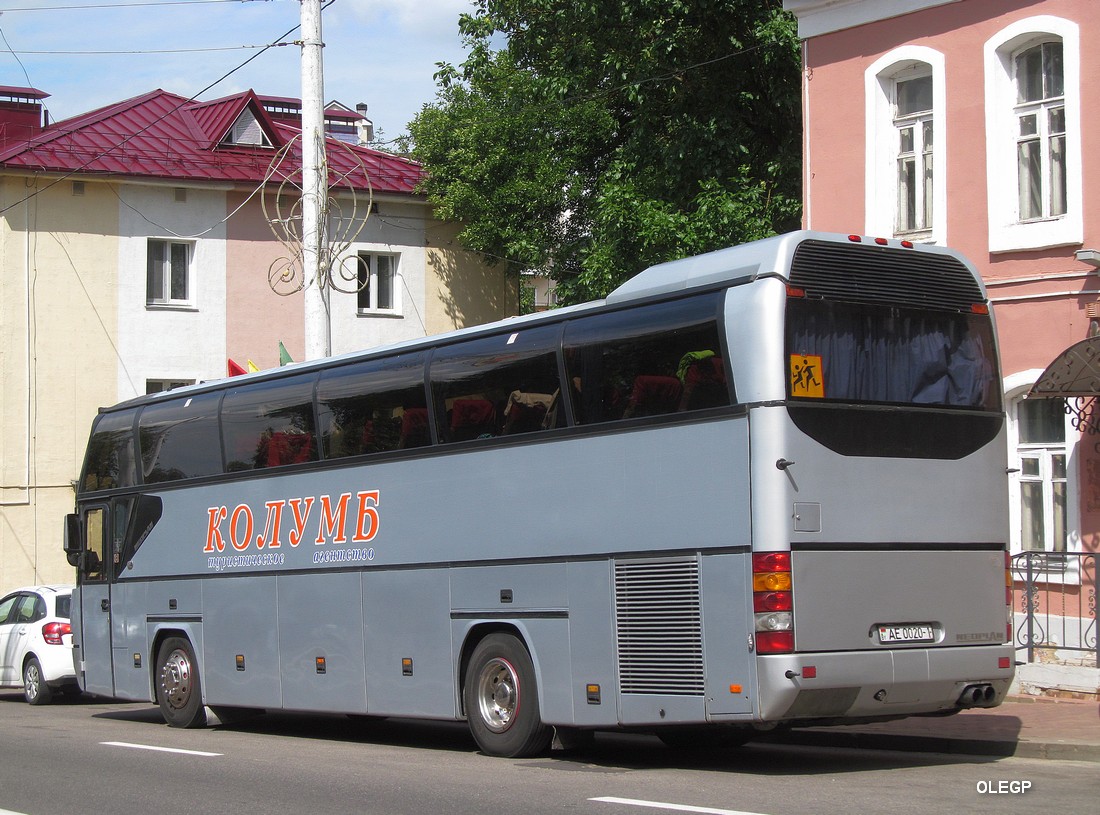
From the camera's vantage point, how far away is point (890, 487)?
10375mm

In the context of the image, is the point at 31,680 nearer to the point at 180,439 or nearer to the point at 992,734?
the point at 180,439

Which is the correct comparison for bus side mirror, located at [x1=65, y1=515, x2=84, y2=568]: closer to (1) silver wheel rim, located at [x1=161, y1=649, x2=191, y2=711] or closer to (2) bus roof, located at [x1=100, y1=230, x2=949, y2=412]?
(1) silver wheel rim, located at [x1=161, y1=649, x2=191, y2=711]

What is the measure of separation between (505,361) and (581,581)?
2000 mm

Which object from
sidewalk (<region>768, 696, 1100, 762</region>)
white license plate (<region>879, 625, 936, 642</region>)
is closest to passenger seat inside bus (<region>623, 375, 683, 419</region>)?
white license plate (<region>879, 625, 936, 642</region>)

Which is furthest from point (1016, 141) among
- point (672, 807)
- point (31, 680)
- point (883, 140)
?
point (31, 680)

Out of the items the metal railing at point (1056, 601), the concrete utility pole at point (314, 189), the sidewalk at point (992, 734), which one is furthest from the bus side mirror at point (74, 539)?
the metal railing at point (1056, 601)

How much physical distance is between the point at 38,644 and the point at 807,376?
47.1 ft

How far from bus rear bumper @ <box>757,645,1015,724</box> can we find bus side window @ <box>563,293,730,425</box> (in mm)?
1877

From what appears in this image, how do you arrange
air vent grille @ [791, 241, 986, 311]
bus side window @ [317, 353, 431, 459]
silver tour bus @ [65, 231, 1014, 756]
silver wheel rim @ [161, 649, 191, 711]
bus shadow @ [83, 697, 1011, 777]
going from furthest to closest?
1. silver wheel rim @ [161, 649, 191, 711]
2. bus side window @ [317, 353, 431, 459]
3. bus shadow @ [83, 697, 1011, 777]
4. air vent grille @ [791, 241, 986, 311]
5. silver tour bus @ [65, 231, 1014, 756]

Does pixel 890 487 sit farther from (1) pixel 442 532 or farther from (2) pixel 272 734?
(2) pixel 272 734

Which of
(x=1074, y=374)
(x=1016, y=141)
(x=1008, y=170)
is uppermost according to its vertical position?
(x=1016, y=141)

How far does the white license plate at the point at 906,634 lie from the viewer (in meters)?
10.3

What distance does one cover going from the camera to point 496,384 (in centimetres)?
1225

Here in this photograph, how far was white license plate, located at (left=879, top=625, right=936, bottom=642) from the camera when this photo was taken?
33.7 feet
